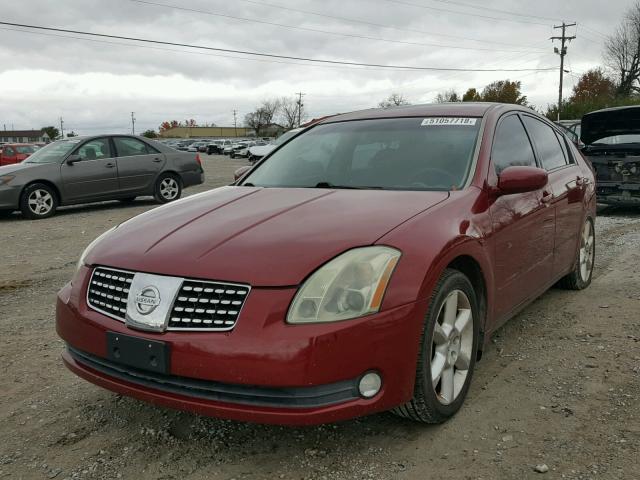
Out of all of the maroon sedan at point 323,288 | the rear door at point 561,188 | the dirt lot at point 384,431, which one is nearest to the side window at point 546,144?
the rear door at point 561,188

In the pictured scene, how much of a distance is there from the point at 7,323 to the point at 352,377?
3330 millimetres

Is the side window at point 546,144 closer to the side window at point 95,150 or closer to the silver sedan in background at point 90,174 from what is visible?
the silver sedan in background at point 90,174

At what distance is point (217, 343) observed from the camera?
2.20 meters

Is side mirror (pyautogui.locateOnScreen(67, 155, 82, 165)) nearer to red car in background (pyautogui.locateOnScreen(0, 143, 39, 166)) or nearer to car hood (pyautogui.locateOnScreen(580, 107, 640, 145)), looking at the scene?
car hood (pyautogui.locateOnScreen(580, 107, 640, 145))

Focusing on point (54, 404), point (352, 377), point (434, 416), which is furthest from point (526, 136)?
point (54, 404)

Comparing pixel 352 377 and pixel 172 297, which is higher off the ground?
pixel 172 297

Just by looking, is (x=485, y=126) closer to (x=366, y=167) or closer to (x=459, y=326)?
(x=366, y=167)

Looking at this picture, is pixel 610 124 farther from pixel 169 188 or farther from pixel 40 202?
pixel 40 202

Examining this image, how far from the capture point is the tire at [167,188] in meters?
12.0

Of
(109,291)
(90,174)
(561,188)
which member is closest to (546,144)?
(561,188)

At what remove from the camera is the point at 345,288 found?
2273mm

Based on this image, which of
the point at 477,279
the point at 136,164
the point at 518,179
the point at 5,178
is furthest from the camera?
the point at 136,164

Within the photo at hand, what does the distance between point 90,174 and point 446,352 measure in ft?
31.5

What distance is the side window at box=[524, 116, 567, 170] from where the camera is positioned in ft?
13.8
